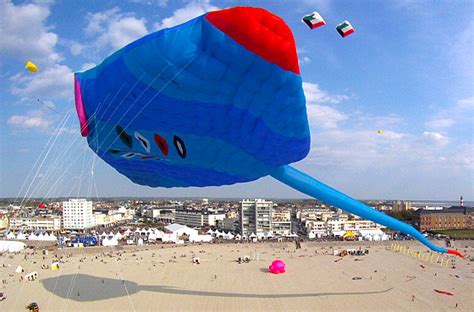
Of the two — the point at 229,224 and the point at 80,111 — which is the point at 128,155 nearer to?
the point at 80,111

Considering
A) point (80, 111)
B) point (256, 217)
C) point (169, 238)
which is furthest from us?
point (256, 217)

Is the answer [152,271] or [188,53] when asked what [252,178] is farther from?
[152,271]

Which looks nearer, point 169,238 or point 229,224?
point 169,238

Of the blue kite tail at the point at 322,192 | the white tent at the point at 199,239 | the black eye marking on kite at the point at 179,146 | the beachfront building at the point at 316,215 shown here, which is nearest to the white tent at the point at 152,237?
the white tent at the point at 199,239

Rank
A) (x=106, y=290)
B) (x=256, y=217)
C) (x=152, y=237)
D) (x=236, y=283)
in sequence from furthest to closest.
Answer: (x=256, y=217) → (x=152, y=237) → (x=236, y=283) → (x=106, y=290)

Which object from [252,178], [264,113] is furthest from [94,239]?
[264,113]

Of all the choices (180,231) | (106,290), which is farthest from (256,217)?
(106,290)
